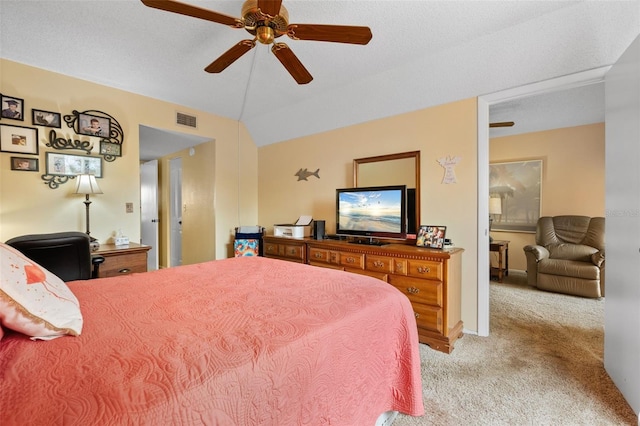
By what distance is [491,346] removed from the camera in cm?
245

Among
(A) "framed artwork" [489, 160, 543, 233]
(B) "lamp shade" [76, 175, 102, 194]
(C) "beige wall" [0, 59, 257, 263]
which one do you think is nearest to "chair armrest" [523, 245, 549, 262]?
(A) "framed artwork" [489, 160, 543, 233]

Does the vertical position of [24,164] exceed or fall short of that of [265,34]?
it falls short

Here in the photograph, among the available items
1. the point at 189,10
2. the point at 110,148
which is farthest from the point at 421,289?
the point at 110,148

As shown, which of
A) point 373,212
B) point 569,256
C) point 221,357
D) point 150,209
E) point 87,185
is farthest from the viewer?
point 150,209

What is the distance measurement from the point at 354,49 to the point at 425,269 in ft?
6.96

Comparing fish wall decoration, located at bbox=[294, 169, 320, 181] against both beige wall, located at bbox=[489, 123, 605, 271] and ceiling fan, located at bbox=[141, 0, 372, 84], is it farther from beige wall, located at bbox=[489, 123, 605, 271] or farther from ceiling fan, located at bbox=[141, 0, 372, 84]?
beige wall, located at bbox=[489, 123, 605, 271]

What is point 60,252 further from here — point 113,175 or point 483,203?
point 483,203

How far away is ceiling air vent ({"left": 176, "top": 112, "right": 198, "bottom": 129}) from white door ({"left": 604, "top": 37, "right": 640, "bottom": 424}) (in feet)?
14.1

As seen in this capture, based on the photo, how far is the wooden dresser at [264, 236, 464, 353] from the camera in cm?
239

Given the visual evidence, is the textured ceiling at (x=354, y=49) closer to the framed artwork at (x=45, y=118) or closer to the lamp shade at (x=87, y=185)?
the framed artwork at (x=45, y=118)

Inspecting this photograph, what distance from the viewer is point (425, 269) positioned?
247cm

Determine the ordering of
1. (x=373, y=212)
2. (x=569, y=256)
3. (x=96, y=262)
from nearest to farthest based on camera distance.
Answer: (x=96, y=262), (x=373, y=212), (x=569, y=256)

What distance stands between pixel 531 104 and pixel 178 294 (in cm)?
455

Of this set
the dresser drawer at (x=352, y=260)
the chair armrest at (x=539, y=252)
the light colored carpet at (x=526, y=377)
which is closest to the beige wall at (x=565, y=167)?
the chair armrest at (x=539, y=252)
